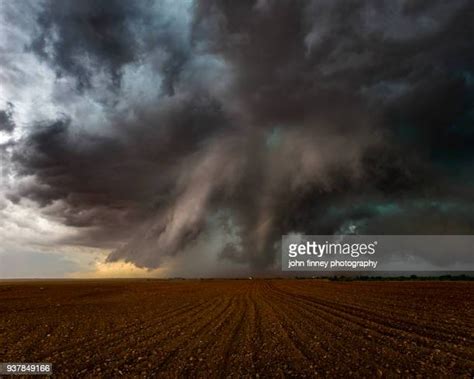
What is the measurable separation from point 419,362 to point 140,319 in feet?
72.0

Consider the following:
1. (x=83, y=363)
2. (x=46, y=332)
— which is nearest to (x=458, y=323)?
(x=83, y=363)

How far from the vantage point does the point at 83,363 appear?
15.8 meters

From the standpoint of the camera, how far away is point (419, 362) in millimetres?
15000

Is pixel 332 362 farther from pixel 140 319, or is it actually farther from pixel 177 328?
pixel 140 319

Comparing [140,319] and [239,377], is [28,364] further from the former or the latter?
[140,319]

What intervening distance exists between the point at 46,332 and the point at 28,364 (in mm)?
9641

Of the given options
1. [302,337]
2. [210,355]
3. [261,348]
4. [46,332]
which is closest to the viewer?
[210,355]

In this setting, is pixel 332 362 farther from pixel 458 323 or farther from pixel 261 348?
pixel 458 323

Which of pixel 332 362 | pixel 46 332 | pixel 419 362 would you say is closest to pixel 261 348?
pixel 332 362

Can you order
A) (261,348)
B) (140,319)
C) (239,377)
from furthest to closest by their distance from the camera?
(140,319), (261,348), (239,377)

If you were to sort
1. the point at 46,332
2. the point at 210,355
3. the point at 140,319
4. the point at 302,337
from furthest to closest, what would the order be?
the point at 140,319, the point at 46,332, the point at 302,337, the point at 210,355

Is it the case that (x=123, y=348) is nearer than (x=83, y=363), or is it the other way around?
(x=83, y=363)

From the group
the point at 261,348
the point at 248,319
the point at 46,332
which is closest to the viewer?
the point at 261,348

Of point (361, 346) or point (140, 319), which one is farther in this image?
point (140, 319)
